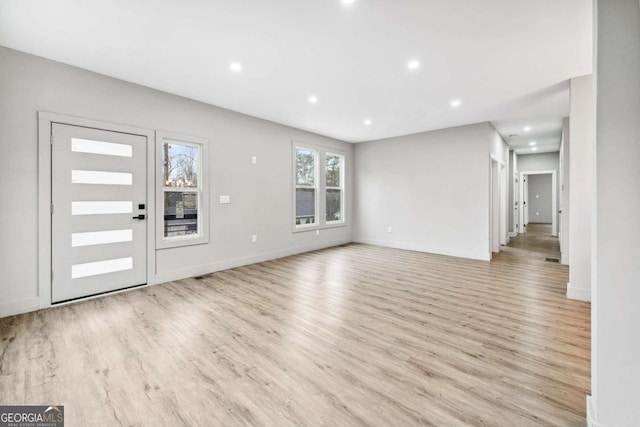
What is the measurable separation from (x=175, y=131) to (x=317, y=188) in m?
3.40

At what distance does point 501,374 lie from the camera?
1963mm

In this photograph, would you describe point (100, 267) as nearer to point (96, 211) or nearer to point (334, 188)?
point (96, 211)

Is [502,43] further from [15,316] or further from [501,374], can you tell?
[15,316]

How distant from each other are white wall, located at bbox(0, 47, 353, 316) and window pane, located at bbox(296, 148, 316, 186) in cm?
30

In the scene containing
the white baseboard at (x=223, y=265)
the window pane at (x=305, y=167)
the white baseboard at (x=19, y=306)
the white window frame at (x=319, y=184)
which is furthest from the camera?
the window pane at (x=305, y=167)

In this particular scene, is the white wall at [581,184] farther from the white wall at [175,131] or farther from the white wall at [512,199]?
the white wall at [512,199]

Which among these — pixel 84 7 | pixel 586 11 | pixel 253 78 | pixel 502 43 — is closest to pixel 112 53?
pixel 84 7

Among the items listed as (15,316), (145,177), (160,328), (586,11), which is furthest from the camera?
(145,177)

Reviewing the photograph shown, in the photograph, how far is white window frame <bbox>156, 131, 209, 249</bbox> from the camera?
406 cm

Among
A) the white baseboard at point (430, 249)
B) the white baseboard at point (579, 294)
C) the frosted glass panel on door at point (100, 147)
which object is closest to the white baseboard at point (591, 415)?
the white baseboard at point (579, 294)

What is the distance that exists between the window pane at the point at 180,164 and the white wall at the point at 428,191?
4.48 metres

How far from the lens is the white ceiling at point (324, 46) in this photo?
2.32m

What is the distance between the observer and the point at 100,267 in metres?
3.58

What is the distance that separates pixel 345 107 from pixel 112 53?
319 centimetres
